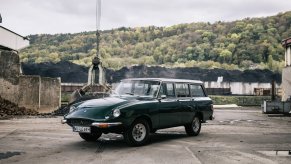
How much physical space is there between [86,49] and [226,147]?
3472 inches

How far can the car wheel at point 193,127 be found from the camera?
482 inches

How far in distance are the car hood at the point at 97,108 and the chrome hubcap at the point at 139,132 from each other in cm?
65

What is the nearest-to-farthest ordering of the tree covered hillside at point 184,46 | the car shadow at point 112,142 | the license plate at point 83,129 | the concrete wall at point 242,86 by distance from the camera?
the license plate at point 83,129, the car shadow at point 112,142, the concrete wall at point 242,86, the tree covered hillside at point 184,46

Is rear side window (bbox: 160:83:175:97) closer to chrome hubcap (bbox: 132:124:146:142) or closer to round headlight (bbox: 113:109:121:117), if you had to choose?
chrome hubcap (bbox: 132:124:146:142)

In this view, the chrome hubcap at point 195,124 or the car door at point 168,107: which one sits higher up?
the car door at point 168,107

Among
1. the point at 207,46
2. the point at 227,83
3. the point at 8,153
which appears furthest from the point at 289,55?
the point at 207,46

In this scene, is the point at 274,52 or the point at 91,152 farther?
the point at 274,52

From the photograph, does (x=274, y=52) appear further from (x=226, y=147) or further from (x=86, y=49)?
(x=226, y=147)

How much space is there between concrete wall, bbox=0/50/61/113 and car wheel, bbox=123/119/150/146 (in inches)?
508

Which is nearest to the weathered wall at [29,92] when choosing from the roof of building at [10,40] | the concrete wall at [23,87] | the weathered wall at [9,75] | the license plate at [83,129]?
the concrete wall at [23,87]

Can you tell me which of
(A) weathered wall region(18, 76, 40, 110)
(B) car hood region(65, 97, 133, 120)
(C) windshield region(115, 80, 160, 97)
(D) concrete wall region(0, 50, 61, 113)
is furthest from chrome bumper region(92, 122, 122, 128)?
(A) weathered wall region(18, 76, 40, 110)

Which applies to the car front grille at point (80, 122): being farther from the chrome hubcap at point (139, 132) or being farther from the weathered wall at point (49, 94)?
the weathered wall at point (49, 94)

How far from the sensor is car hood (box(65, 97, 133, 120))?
928cm

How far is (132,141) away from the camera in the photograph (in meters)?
9.59
